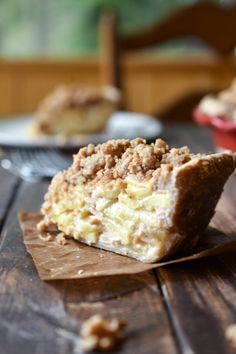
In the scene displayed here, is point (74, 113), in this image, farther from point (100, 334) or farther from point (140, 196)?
point (100, 334)

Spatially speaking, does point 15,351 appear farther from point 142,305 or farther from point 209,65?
point 209,65

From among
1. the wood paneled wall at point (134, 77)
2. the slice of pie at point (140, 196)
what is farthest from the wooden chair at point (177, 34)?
the slice of pie at point (140, 196)

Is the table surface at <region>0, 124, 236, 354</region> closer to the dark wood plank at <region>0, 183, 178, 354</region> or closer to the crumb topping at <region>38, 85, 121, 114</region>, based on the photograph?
the dark wood plank at <region>0, 183, 178, 354</region>

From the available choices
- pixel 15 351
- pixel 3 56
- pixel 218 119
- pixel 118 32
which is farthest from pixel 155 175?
pixel 3 56

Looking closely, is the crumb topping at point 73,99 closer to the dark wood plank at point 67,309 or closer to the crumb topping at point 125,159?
the crumb topping at point 125,159

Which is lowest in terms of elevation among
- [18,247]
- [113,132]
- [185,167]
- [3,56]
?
[3,56]

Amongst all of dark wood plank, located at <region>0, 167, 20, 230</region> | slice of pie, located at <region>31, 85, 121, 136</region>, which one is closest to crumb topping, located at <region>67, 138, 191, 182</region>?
dark wood plank, located at <region>0, 167, 20, 230</region>

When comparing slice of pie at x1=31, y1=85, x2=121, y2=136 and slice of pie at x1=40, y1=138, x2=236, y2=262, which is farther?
slice of pie at x1=31, y1=85, x2=121, y2=136
